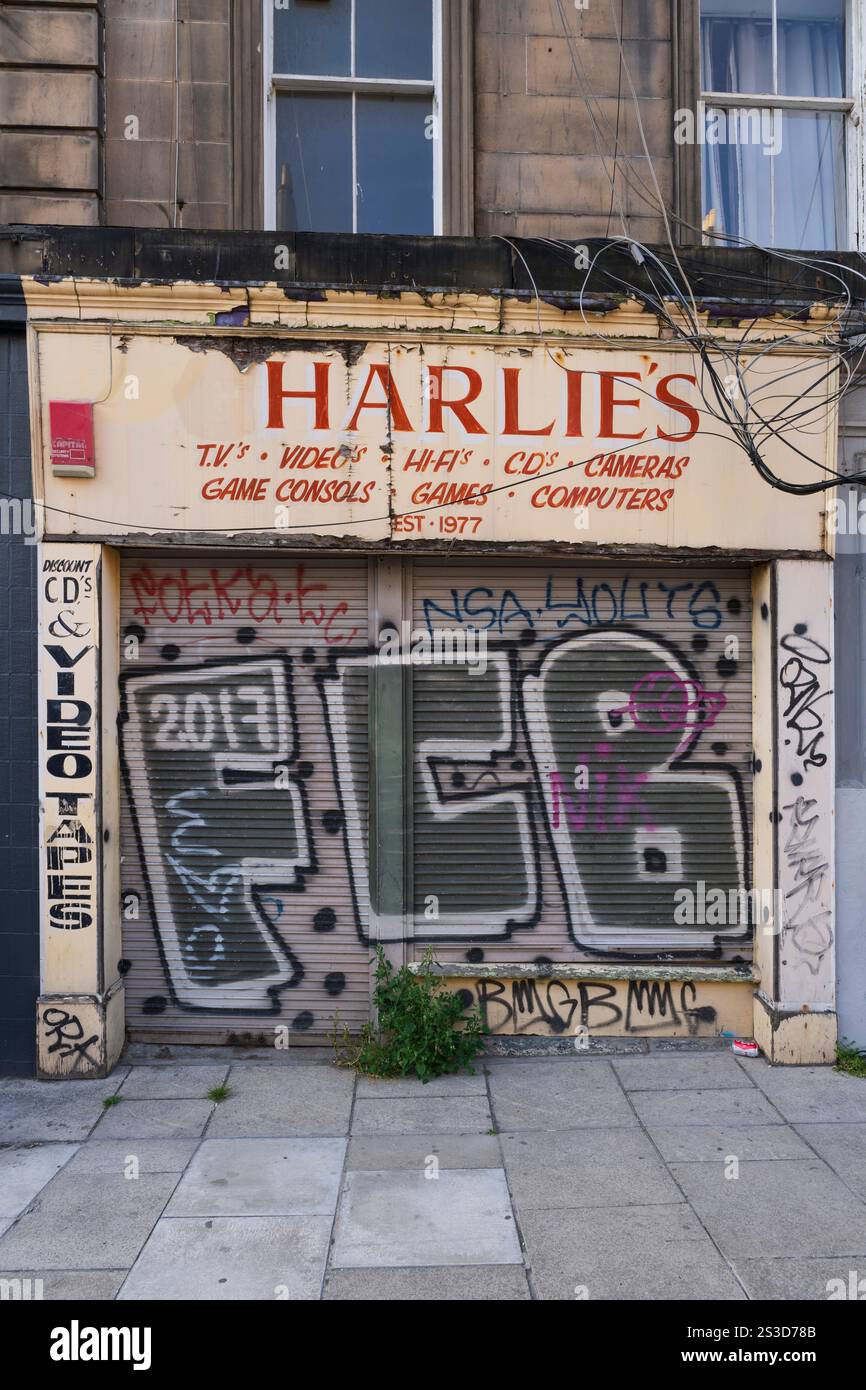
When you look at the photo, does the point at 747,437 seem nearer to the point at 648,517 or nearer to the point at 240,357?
the point at 648,517

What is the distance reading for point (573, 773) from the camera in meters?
6.51

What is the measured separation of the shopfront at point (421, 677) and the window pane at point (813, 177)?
4.26ft

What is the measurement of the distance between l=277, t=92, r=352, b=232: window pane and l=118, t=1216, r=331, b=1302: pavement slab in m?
5.97

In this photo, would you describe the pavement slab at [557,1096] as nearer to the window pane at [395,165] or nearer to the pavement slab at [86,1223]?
the pavement slab at [86,1223]

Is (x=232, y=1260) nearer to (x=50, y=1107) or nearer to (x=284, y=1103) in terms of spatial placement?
(x=284, y=1103)

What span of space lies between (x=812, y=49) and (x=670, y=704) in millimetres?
4745

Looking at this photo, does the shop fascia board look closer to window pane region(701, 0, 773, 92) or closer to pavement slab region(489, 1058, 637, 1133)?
window pane region(701, 0, 773, 92)

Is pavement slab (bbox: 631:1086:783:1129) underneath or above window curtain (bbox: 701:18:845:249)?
underneath

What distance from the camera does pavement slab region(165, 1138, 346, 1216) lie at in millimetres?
4570

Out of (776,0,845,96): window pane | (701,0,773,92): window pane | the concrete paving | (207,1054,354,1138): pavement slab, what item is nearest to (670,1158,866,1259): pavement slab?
the concrete paving

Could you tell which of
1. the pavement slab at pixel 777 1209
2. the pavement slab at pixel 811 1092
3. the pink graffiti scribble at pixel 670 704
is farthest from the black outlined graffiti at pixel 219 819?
the pavement slab at pixel 811 1092

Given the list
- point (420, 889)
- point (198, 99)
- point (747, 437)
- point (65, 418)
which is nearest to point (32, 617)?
point (65, 418)

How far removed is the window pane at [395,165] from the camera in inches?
265

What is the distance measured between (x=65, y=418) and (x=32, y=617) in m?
1.24
